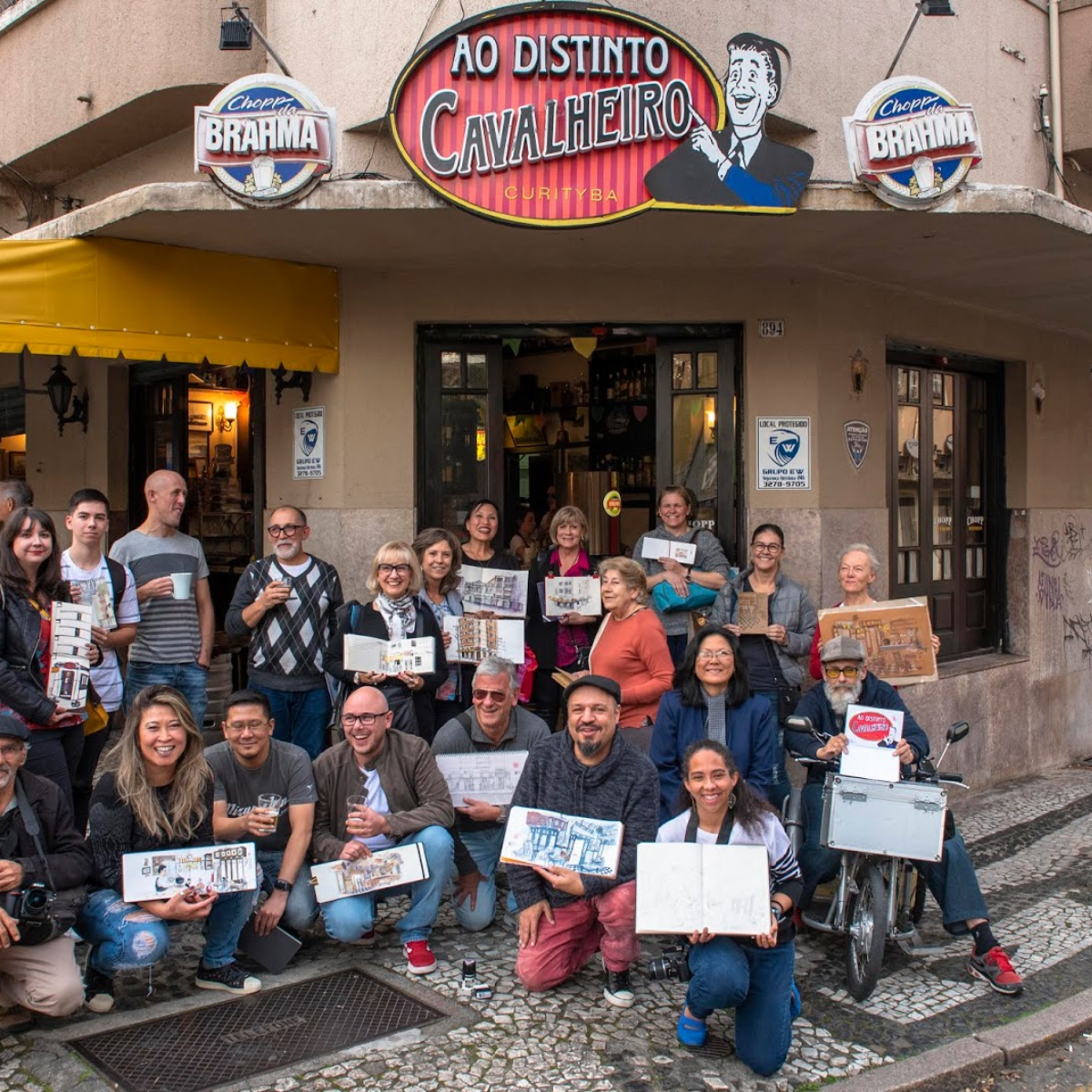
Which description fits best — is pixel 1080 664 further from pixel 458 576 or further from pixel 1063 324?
pixel 458 576

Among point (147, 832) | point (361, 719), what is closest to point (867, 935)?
point (361, 719)

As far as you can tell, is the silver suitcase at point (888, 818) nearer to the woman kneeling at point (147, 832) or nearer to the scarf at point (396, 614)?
the scarf at point (396, 614)

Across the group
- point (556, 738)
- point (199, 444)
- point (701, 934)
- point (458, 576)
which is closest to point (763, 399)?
point (458, 576)

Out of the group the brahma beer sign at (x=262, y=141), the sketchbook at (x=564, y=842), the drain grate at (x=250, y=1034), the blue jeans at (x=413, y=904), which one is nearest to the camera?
the drain grate at (x=250, y=1034)

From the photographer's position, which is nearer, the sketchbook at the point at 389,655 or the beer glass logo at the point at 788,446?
the sketchbook at the point at 389,655

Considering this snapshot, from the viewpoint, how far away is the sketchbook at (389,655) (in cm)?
611

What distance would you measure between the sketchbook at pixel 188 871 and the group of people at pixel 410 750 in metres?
0.07

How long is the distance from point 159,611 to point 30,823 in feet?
6.81

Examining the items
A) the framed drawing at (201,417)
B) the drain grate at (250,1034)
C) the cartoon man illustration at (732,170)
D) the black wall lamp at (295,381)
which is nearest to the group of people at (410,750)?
the drain grate at (250,1034)

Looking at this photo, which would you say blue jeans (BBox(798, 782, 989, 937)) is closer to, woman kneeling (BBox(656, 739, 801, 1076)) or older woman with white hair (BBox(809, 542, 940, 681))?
woman kneeling (BBox(656, 739, 801, 1076))

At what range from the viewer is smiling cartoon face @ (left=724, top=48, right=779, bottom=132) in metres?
6.50

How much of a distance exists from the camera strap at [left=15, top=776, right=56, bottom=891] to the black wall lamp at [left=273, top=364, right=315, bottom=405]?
404cm

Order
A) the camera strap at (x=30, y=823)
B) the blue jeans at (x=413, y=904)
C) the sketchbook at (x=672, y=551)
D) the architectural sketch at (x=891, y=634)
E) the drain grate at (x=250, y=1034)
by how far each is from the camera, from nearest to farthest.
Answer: the drain grate at (x=250, y=1034), the camera strap at (x=30, y=823), the blue jeans at (x=413, y=904), the architectural sketch at (x=891, y=634), the sketchbook at (x=672, y=551)

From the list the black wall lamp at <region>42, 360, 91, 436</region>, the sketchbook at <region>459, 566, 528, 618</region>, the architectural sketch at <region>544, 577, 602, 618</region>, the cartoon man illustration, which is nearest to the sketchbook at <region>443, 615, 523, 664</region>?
the sketchbook at <region>459, 566, 528, 618</region>
